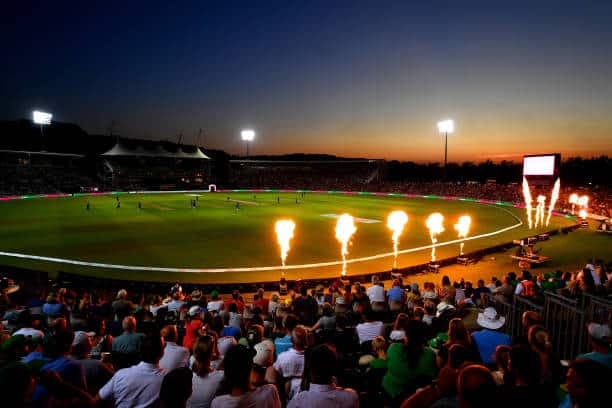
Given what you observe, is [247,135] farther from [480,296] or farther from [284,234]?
[480,296]

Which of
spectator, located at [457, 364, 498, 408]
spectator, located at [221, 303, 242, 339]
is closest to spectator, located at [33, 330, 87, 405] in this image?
spectator, located at [221, 303, 242, 339]

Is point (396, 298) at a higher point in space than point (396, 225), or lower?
higher

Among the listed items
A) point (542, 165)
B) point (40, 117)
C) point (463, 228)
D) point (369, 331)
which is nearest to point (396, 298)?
point (369, 331)

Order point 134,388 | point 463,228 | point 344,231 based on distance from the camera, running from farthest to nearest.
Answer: point 463,228, point 344,231, point 134,388

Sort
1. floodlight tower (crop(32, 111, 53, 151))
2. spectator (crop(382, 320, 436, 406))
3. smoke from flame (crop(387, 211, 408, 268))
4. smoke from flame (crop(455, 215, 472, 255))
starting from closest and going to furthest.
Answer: spectator (crop(382, 320, 436, 406)) < smoke from flame (crop(387, 211, 408, 268)) < smoke from flame (crop(455, 215, 472, 255)) < floodlight tower (crop(32, 111, 53, 151))

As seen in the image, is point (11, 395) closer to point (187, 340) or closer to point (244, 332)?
point (187, 340)

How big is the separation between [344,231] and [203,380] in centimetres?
2914

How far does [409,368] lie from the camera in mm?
4453

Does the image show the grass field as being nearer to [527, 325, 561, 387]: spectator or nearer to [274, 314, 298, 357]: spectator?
[274, 314, 298, 357]: spectator

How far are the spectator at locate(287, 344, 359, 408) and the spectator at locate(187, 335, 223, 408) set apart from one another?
0.97 m

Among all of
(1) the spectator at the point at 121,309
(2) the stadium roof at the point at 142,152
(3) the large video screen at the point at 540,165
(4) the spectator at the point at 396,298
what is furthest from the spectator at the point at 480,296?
(2) the stadium roof at the point at 142,152

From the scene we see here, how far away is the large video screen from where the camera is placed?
138 feet

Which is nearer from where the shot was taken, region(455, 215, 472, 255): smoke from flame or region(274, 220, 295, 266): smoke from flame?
region(274, 220, 295, 266): smoke from flame

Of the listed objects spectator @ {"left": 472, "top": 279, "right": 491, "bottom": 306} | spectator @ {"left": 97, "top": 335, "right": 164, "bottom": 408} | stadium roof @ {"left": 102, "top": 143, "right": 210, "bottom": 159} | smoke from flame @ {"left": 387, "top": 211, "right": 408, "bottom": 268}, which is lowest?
smoke from flame @ {"left": 387, "top": 211, "right": 408, "bottom": 268}
